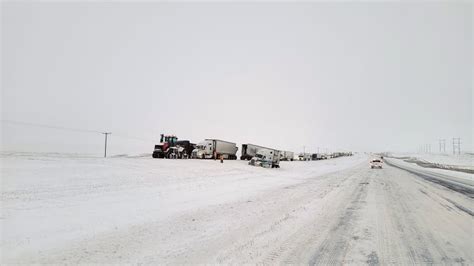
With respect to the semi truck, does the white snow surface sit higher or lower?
lower

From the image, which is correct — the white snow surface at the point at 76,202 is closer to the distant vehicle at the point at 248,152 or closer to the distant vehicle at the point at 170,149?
the distant vehicle at the point at 170,149

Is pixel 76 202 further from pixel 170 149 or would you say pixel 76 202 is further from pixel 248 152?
pixel 248 152

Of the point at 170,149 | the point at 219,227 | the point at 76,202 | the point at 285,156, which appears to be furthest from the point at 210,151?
the point at 219,227

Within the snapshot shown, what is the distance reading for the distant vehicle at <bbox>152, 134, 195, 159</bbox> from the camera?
41.2 metres

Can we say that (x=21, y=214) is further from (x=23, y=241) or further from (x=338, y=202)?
(x=338, y=202)

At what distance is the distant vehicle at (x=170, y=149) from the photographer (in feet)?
135

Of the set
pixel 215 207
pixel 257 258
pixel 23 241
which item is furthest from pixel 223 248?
pixel 215 207

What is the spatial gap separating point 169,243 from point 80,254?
1704mm

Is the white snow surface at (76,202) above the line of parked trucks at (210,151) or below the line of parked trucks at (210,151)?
below

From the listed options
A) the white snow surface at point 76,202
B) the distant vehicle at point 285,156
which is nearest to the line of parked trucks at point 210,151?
the distant vehicle at point 285,156

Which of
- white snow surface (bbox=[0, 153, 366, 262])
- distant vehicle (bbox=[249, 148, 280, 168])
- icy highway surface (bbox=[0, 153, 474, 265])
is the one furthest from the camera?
distant vehicle (bbox=[249, 148, 280, 168])

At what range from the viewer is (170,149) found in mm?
42250

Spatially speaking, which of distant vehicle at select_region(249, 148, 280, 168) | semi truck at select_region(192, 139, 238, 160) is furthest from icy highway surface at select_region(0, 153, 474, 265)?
semi truck at select_region(192, 139, 238, 160)

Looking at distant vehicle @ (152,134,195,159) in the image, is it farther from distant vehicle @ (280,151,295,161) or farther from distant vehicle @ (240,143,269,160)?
distant vehicle @ (280,151,295,161)
